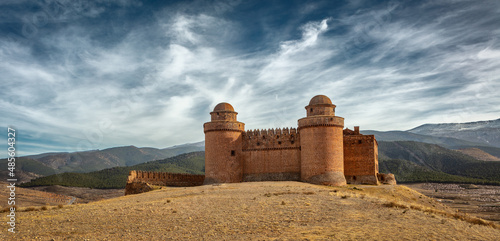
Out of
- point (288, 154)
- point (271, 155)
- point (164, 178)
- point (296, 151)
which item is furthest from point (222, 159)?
point (296, 151)

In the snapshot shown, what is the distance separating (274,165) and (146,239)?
25.2 meters

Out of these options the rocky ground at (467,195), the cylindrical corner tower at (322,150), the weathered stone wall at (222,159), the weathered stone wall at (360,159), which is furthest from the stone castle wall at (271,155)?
the rocky ground at (467,195)

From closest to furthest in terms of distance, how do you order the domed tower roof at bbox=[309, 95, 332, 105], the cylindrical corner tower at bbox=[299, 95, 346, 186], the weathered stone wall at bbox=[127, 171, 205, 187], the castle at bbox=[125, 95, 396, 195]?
the cylindrical corner tower at bbox=[299, 95, 346, 186], the castle at bbox=[125, 95, 396, 195], the weathered stone wall at bbox=[127, 171, 205, 187], the domed tower roof at bbox=[309, 95, 332, 105]

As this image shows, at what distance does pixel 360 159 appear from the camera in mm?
36000

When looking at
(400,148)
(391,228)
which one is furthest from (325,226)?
(400,148)

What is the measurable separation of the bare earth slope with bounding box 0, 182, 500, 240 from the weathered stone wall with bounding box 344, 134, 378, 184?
15.9 meters

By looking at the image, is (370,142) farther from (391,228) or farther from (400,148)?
(400,148)

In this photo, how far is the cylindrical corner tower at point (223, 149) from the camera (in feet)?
121

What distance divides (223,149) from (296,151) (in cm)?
671

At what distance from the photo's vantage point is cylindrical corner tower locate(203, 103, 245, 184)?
3684cm

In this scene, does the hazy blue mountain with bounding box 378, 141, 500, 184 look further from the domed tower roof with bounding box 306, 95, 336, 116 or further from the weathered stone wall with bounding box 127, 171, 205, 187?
the weathered stone wall with bounding box 127, 171, 205, 187

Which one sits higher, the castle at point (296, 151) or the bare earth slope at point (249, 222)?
the castle at point (296, 151)

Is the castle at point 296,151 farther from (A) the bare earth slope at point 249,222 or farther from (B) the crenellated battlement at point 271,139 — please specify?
(A) the bare earth slope at point 249,222

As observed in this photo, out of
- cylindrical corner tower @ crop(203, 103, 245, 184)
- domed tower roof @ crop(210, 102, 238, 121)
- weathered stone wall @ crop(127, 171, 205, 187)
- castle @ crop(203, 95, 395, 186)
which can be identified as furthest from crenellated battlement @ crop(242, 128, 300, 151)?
weathered stone wall @ crop(127, 171, 205, 187)
